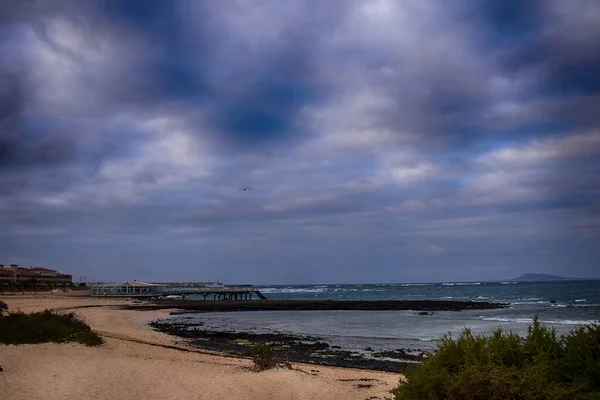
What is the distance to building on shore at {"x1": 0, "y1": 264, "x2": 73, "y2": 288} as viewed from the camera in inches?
3962

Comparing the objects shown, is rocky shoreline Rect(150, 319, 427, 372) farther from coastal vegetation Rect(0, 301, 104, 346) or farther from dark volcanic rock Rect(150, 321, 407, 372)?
coastal vegetation Rect(0, 301, 104, 346)

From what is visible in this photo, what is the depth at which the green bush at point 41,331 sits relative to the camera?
18656 millimetres

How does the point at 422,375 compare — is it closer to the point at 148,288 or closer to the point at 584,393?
the point at 584,393

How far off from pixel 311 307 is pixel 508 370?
206ft

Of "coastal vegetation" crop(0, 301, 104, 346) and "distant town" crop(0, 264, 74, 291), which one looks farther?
"distant town" crop(0, 264, 74, 291)

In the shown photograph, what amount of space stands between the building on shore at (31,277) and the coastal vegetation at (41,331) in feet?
240

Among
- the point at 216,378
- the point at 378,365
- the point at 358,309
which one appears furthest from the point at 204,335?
the point at 358,309

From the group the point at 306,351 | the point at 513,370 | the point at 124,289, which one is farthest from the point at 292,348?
the point at 124,289

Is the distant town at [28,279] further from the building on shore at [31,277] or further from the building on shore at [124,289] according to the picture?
the building on shore at [124,289]

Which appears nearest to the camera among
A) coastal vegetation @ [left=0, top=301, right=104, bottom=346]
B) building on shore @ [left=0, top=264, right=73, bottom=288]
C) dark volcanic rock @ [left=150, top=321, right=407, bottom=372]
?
coastal vegetation @ [left=0, top=301, right=104, bottom=346]

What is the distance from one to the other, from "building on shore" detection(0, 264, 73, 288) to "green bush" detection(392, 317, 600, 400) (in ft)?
303

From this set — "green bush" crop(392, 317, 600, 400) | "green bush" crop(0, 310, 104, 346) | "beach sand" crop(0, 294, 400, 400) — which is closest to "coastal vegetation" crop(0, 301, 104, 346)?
"green bush" crop(0, 310, 104, 346)

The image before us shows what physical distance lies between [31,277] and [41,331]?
390 feet

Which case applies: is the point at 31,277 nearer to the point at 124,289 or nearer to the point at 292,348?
the point at 124,289
